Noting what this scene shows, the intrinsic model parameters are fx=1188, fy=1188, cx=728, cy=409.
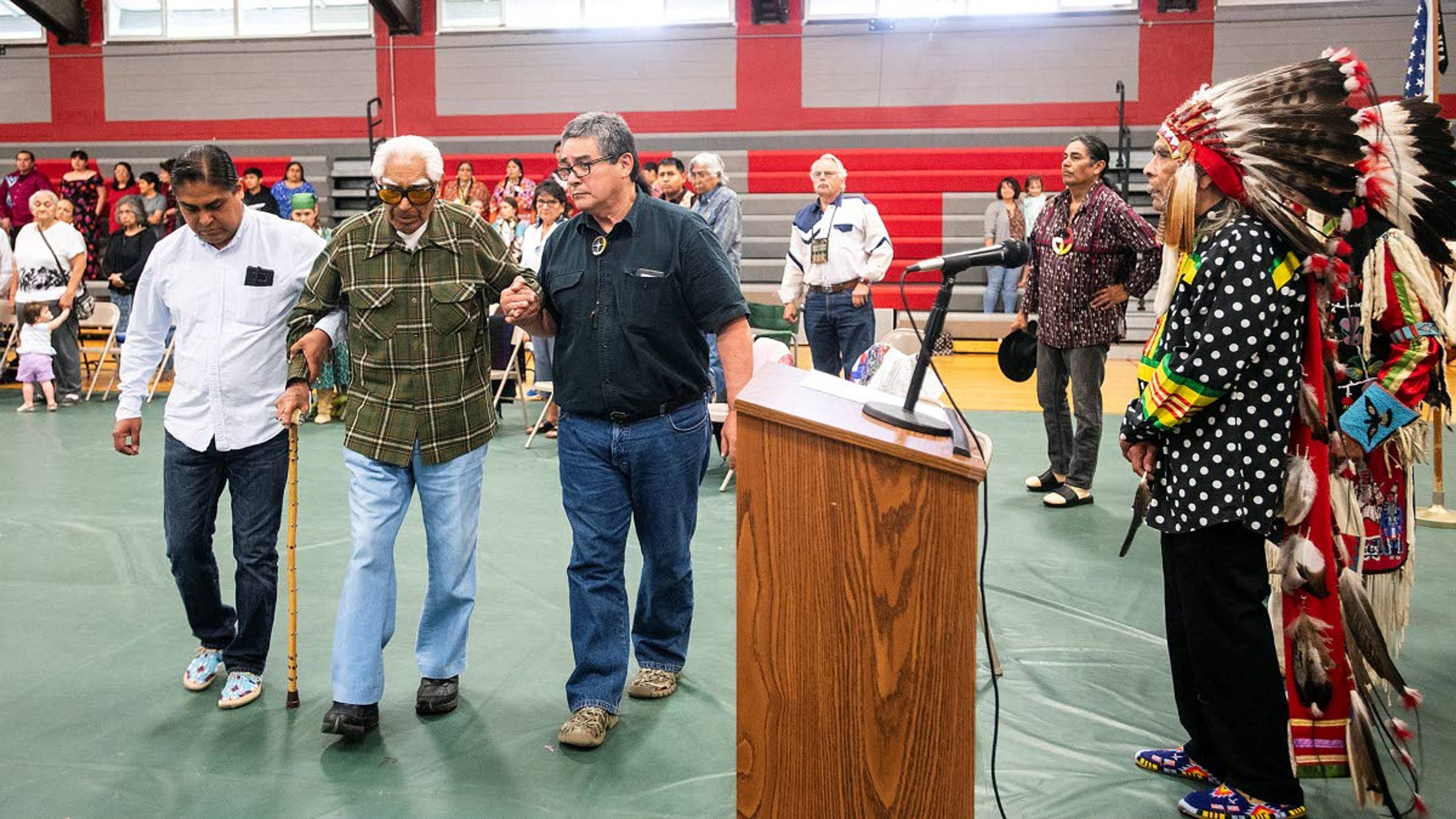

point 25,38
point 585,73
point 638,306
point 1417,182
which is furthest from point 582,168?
point 25,38

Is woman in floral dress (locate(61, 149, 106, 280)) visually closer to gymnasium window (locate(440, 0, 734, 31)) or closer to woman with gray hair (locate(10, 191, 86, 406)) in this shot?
woman with gray hair (locate(10, 191, 86, 406))

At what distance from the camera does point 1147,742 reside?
119 inches

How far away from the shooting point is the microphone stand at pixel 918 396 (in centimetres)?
192

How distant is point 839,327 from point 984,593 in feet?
10.5

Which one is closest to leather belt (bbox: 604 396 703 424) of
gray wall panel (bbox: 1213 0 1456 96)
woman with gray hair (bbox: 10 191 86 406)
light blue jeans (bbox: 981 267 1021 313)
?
woman with gray hair (bbox: 10 191 86 406)

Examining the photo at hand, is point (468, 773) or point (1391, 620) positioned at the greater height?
point (1391, 620)

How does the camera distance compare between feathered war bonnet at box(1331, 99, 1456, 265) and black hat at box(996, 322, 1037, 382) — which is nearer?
feathered war bonnet at box(1331, 99, 1456, 265)

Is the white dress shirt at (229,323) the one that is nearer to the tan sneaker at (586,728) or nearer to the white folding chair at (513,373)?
the tan sneaker at (586,728)

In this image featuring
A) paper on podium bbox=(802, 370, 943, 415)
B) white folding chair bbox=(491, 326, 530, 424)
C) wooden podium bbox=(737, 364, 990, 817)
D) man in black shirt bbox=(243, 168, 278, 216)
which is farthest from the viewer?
man in black shirt bbox=(243, 168, 278, 216)

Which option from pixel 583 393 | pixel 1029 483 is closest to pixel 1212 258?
pixel 583 393

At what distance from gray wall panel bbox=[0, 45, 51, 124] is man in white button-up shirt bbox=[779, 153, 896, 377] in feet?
44.2

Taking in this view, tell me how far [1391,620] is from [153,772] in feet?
10.6

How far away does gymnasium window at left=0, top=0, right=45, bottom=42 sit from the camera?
1585 centimetres

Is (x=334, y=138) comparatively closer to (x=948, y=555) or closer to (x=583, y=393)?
(x=583, y=393)
